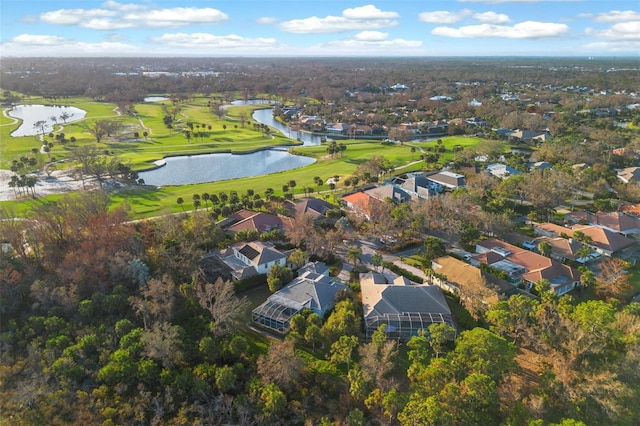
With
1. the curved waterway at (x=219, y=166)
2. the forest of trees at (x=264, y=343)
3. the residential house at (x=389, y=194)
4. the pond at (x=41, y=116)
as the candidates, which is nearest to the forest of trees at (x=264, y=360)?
the forest of trees at (x=264, y=343)

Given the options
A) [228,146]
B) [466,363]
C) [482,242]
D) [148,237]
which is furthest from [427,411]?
[228,146]

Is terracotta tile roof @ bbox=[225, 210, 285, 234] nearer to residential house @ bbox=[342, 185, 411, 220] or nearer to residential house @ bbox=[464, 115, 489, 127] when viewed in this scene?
residential house @ bbox=[342, 185, 411, 220]

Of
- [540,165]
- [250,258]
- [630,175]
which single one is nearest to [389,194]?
[250,258]

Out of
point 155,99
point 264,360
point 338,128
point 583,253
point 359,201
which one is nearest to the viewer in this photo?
A: point 264,360

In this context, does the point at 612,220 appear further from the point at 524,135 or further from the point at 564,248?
the point at 524,135

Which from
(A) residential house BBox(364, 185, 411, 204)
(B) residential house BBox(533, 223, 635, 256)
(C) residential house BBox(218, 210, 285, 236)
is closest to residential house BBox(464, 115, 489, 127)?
(A) residential house BBox(364, 185, 411, 204)

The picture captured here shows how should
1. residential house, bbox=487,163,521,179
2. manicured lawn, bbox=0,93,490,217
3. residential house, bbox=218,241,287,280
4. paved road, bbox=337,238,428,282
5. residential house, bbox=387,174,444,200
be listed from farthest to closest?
residential house, bbox=487,163,521,179 < manicured lawn, bbox=0,93,490,217 < residential house, bbox=387,174,444,200 < paved road, bbox=337,238,428,282 < residential house, bbox=218,241,287,280
